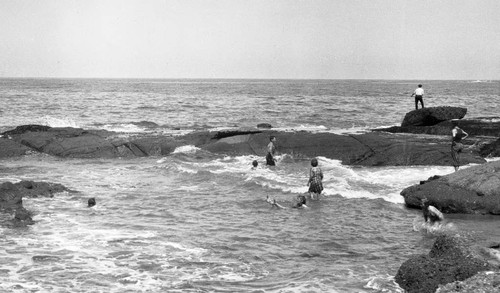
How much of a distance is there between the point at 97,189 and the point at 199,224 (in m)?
6.91

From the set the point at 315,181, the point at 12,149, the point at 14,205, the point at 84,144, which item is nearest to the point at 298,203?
the point at 315,181

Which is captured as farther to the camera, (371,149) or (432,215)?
(371,149)

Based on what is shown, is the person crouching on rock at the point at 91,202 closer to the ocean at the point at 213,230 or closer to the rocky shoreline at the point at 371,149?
the ocean at the point at 213,230

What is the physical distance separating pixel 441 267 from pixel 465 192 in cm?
765

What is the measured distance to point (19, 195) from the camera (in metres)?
19.2

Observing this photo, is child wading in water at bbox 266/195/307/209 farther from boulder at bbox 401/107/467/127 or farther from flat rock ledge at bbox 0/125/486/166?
boulder at bbox 401/107/467/127

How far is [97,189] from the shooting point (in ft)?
74.2

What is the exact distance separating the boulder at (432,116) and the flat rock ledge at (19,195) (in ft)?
74.0

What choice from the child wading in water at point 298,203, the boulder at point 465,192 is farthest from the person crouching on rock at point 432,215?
the child wading in water at point 298,203

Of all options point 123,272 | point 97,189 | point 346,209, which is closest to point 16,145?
point 97,189

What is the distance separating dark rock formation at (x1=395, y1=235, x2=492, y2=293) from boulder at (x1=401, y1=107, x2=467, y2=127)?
84.2ft

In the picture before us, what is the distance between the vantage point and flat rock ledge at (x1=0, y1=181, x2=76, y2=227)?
16.6 metres

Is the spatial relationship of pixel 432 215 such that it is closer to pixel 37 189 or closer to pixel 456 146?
pixel 456 146

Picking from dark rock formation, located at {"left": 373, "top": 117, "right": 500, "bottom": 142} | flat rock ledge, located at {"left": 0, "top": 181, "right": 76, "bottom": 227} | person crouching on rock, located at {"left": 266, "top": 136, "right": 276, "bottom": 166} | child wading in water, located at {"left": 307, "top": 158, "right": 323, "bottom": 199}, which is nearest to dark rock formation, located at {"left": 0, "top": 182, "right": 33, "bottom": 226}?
flat rock ledge, located at {"left": 0, "top": 181, "right": 76, "bottom": 227}
